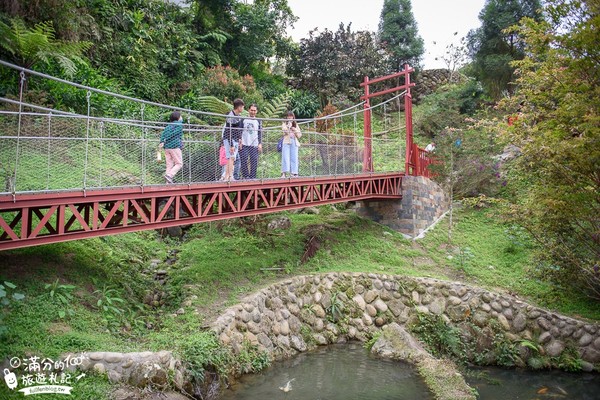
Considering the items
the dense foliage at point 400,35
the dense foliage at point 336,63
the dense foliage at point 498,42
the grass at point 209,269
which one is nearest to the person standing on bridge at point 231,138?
the grass at point 209,269

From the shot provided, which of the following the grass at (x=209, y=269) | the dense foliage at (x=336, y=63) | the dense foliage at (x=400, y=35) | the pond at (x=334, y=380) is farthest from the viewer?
the dense foliage at (x=400, y=35)

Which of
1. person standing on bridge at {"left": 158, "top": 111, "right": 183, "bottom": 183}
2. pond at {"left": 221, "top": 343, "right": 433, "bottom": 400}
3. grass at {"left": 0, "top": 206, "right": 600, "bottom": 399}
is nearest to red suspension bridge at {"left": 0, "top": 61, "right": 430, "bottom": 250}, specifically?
person standing on bridge at {"left": 158, "top": 111, "right": 183, "bottom": 183}

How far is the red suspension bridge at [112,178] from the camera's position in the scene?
19.0 ft

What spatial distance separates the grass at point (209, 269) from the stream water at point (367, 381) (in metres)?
1.32

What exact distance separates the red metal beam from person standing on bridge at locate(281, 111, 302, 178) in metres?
0.29

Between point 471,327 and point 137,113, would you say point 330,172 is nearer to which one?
point 471,327

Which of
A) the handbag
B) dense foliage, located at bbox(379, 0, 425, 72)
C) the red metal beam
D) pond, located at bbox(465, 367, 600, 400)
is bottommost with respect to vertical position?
pond, located at bbox(465, 367, 600, 400)

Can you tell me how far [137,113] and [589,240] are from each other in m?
11.4

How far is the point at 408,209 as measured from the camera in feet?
43.3

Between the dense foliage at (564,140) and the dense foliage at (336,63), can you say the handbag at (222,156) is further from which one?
the dense foliage at (336,63)

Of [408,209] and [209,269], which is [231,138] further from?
[408,209]

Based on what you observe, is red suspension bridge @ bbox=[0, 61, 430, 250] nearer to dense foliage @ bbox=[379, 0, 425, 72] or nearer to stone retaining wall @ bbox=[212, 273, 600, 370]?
stone retaining wall @ bbox=[212, 273, 600, 370]

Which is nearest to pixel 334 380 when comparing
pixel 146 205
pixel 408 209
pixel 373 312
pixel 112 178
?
pixel 373 312

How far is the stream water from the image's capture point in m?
6.82
